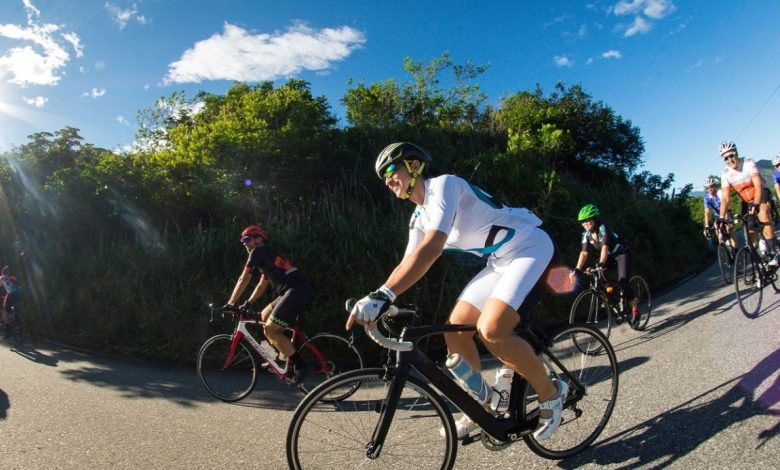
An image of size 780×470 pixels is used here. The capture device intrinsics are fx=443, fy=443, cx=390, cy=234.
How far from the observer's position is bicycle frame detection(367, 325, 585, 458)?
7.93ft

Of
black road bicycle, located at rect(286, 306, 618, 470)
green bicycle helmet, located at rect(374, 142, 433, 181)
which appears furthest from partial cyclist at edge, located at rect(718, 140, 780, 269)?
green bicycle helmet, located at rect(374, 142, 433, 181)

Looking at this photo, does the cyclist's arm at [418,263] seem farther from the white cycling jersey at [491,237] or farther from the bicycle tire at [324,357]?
the bicycle tire at [324,357]

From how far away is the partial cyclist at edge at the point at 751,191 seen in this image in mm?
6043

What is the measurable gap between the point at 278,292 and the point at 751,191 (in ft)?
22.2

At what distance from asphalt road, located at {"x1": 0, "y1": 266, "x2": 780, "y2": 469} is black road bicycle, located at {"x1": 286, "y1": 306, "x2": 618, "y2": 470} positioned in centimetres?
45

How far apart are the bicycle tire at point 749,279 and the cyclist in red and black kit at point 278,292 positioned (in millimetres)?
5478

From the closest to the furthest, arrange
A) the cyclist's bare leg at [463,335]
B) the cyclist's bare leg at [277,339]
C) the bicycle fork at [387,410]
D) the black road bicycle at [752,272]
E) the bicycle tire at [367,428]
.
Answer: the bicycle tire at [367,428] < the bicycle fork at [387,410] < the cyclist's bare leg at [463,335] < the cyclist's bare leg at [277,339] < the black road bicycle at [752,272]

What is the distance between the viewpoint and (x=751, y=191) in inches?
250

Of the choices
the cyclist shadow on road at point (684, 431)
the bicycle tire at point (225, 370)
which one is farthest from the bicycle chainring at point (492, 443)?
the bicycle tire at point (225, 370)

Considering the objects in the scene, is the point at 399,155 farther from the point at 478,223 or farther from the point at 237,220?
the point at 237,220

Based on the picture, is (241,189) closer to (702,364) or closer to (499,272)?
(499,272)

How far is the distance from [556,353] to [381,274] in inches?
197

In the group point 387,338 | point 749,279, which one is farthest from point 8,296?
point 749,279

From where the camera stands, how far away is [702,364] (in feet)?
13.5
